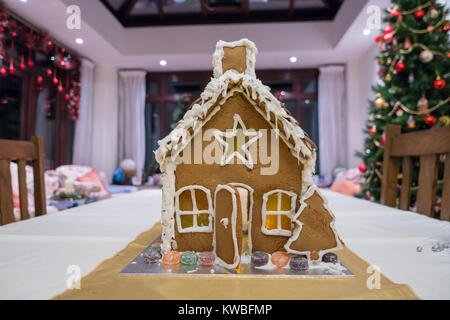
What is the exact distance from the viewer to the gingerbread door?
0.54 m

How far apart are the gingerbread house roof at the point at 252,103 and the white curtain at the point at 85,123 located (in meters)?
5.76

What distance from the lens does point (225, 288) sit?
0.45 m

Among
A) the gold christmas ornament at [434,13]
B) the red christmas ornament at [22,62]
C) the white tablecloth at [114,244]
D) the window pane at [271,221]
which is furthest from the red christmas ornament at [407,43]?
the red christmas ornament at [22,62]

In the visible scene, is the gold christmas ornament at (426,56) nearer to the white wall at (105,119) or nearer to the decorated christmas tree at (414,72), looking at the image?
the decorated christmas tree at (414,72)

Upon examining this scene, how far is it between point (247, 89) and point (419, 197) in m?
1.09

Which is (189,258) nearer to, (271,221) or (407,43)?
(271,221)

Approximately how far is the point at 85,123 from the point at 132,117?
95cm

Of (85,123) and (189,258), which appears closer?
(189,258)

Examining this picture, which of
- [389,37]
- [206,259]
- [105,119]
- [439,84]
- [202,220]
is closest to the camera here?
[206,259]

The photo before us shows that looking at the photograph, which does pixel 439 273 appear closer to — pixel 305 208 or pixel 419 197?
pixel 305 208

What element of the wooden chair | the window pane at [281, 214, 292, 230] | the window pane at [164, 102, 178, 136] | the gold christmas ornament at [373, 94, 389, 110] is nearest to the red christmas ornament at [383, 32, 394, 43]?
the gold christmas ornament at [373, 94, 389, 110]

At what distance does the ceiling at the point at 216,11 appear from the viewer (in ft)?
17.1

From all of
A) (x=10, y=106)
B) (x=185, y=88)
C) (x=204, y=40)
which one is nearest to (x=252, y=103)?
(x=10, y=106)

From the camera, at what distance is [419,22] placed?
267cm
